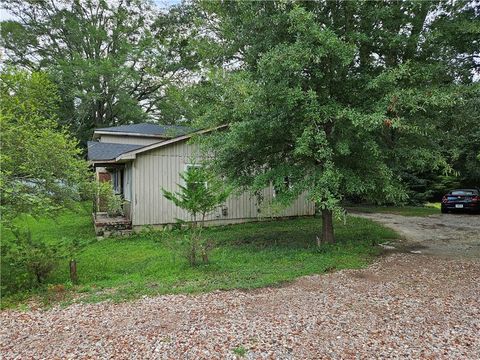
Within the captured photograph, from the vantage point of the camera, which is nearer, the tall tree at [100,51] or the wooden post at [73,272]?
the wooden post at [73,272]

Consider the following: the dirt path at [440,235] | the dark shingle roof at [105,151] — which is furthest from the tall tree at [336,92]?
the dark shingle roof at [105,151]

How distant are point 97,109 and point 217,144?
21.4 m

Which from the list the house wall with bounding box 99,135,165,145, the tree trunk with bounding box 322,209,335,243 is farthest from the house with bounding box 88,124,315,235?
the house wall with bounding box 99,135,165,145

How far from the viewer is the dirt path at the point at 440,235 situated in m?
8.19

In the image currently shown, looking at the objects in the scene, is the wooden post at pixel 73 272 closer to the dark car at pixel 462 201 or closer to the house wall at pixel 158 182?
the house wall at pixel 158 182

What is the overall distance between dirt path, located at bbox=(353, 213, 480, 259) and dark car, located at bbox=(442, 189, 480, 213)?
2.31m

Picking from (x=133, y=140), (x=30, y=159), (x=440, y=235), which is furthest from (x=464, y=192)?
(x=30, y=159)

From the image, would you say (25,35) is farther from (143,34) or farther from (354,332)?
(354,332)

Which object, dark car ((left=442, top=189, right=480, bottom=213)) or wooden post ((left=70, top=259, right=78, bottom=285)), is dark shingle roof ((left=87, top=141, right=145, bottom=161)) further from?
dark car ((left=442, top=189, right=480, bottom=213))

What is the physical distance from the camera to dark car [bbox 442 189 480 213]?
52.7 ft

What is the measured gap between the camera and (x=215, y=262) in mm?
7191

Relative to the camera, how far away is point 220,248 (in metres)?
8.73

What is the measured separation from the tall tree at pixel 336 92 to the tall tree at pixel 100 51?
702 inches

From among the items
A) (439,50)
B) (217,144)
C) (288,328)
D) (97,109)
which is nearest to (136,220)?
(217,144)
